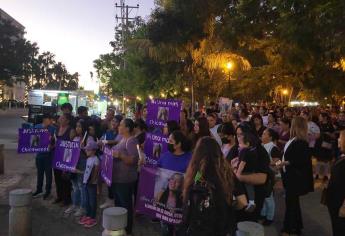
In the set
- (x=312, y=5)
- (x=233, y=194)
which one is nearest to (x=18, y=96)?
(x=312, y=5)

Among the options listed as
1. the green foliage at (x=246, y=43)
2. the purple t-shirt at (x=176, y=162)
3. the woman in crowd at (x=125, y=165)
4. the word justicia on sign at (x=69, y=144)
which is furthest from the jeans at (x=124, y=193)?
the green foliage at (x=246, y=43)

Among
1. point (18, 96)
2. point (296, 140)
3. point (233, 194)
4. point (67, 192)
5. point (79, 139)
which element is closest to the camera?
point (233, 194)

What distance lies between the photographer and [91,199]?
22.6ft

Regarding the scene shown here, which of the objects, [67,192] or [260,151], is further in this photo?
[67,192]

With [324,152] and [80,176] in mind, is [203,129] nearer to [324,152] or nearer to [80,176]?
[80,176]

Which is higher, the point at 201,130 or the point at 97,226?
the point at 201,130

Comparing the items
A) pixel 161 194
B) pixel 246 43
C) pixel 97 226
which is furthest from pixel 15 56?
pixel 161 194

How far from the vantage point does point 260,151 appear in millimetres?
5070

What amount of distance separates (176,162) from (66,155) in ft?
10.8

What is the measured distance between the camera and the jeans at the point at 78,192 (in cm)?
720

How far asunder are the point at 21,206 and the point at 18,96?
12577 cm

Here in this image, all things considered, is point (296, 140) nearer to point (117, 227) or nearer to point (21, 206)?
point (117, 227)

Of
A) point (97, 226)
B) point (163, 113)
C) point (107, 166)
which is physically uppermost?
point (163, 113)

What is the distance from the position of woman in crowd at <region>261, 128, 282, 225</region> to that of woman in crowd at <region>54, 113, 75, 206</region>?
3.61 meters
